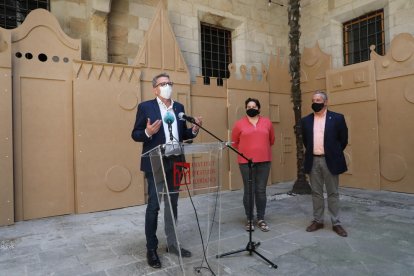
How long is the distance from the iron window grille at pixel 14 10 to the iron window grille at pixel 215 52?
381 centimetres

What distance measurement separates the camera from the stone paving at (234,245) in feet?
10.0

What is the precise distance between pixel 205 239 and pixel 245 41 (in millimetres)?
6542

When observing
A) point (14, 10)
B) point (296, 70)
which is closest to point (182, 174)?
point (296, 70)

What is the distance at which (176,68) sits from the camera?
6.48 m

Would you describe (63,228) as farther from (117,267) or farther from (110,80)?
(110,80)

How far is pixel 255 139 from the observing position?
419 cm

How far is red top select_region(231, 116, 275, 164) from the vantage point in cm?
416

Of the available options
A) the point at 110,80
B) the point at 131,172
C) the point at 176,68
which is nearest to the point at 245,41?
the point at 176,68

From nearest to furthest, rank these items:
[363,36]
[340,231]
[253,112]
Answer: [340,231]
[253,112]
[363,36]

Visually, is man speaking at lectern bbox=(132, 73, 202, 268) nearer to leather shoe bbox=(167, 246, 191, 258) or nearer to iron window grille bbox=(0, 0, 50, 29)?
leather shoe bbox=(167, 246, 191, 258)

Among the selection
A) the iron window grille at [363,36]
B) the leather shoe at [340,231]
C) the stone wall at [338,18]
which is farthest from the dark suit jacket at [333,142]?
the iron window grille at [363,36]

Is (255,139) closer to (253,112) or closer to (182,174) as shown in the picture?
(253,112)

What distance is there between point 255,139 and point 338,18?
6.11 m

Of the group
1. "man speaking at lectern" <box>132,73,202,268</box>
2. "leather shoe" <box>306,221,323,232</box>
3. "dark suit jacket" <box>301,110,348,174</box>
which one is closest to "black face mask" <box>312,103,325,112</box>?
"dark suit jacket" <box>301,110,348,174</box>
